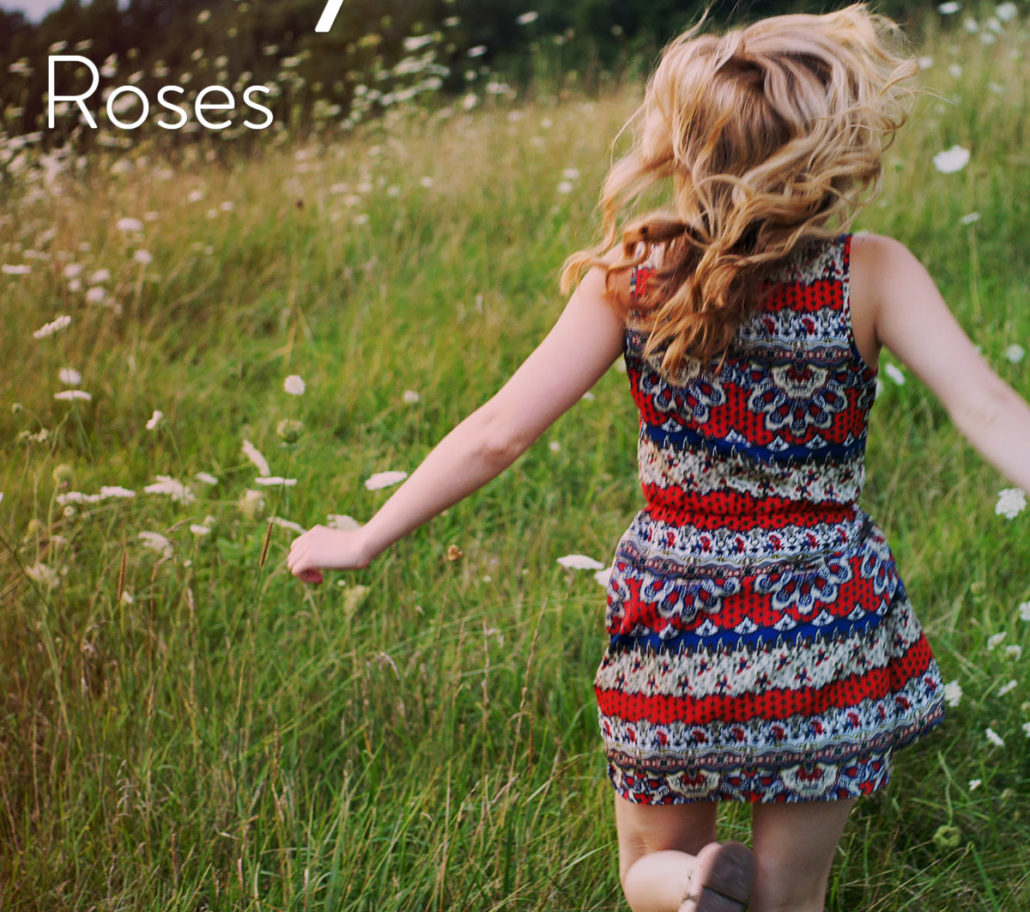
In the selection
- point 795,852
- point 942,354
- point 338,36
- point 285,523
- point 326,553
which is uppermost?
point 338,36

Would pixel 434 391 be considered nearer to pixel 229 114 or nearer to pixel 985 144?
pixel 985 144

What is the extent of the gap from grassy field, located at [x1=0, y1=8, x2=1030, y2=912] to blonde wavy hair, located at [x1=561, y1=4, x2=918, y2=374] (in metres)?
0.40

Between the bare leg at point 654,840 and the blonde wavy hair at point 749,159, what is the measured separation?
66cm

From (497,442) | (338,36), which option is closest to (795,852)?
(497,442)

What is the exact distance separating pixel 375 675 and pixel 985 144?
413 centimetres

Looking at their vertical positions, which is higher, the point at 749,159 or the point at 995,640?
the point at 749,159

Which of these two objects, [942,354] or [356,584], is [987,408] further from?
[356,584]

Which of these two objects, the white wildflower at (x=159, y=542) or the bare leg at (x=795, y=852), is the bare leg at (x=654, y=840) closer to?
the bare leg at (x=795, y=852)

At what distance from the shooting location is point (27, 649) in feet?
7.10

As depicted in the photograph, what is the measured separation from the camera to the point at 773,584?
1.48 meters

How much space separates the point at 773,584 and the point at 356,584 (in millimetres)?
1261

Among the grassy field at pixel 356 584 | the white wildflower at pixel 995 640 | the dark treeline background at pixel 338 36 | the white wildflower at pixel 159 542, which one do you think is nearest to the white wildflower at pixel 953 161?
the grassy field at pixel 356 584

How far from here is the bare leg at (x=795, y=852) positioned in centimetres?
155

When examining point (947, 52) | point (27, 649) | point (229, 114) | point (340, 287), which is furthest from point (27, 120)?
point (27, 649)
